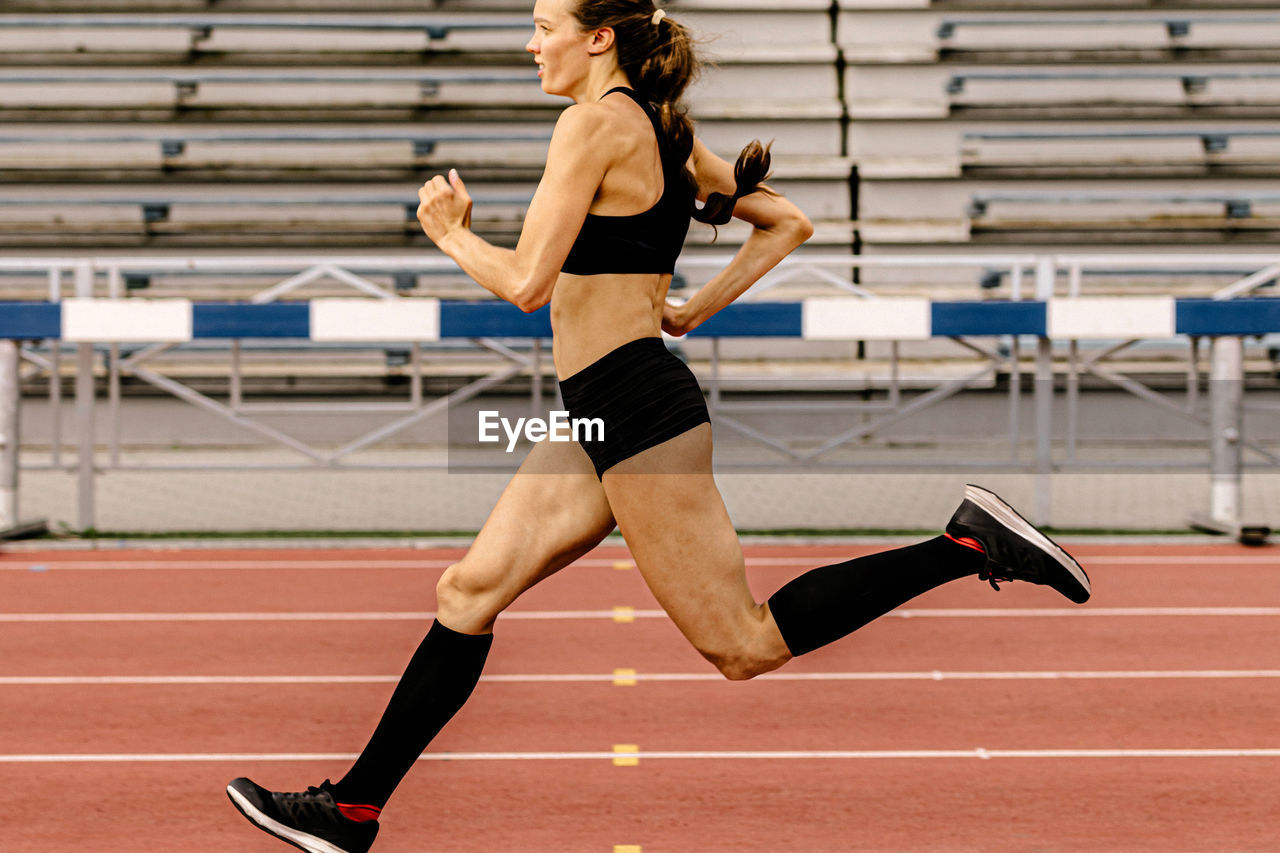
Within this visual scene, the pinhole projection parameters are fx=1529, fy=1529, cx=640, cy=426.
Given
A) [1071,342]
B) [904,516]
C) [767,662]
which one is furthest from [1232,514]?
[767,662]

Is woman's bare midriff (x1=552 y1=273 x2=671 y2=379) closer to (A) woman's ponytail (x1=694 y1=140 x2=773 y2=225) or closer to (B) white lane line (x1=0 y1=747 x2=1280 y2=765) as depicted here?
(A) woman's ponytail (x1=694 y1=140 x2=773 y2=225)

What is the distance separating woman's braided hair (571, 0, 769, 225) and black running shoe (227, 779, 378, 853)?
1.30 meters

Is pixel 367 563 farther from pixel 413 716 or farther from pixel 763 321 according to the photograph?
pixel 413 716

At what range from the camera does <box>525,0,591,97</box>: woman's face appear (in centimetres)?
273

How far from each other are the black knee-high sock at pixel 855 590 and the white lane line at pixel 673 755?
116cm

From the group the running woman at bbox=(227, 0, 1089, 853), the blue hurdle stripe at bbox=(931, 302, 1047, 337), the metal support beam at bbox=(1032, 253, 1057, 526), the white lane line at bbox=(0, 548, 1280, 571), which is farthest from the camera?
the metal support beam at bbox=(1032, 253, 1057, 526)

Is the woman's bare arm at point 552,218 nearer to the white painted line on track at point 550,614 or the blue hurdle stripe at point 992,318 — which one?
the white painted line on track at point 550,614

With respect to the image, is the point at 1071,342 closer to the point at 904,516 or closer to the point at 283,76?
the point at 904,516

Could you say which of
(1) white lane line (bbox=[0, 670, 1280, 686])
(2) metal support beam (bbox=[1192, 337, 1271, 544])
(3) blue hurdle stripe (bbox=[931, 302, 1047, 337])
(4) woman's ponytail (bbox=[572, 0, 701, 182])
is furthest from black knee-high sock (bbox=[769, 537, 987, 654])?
(2) metal support beam (bbox=[1192, 337, 1271, 544])

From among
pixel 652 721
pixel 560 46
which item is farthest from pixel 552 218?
pixel 652 721

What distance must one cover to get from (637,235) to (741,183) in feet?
1.07

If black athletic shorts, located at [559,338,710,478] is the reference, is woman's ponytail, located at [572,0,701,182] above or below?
above

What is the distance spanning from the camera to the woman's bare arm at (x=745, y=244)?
3.04 meters

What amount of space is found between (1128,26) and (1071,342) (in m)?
9.25
